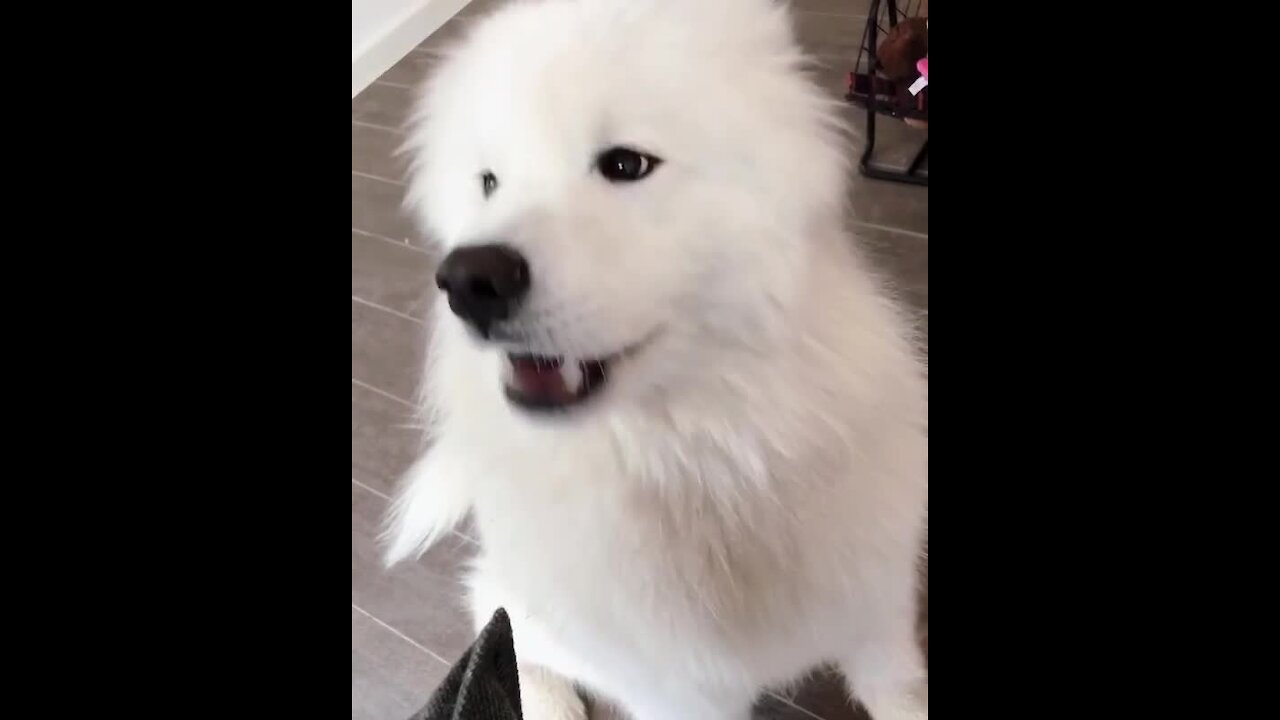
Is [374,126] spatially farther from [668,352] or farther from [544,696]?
[668,352]

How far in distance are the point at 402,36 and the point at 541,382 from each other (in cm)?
228

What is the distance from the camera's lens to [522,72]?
2.69 ft

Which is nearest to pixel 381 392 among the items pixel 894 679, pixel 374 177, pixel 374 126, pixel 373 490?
pixel 373 490

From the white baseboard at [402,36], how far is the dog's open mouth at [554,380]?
7.23 feet

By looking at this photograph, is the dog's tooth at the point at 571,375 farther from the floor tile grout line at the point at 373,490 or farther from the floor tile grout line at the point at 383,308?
the floor tile grout line at the point at 383,308

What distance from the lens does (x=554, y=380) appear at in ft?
2.70

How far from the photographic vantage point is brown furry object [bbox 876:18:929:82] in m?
1.70

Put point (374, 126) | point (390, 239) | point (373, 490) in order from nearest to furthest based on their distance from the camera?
point (373, 490) < point (390, 239) < point (374, 126)

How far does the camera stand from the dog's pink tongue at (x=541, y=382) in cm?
82

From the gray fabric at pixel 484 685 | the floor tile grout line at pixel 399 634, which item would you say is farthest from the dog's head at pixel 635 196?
the floor tile grout line at pixel 399 634
